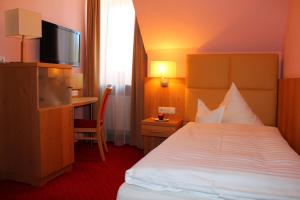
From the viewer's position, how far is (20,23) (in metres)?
2.78

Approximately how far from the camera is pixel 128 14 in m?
4.48

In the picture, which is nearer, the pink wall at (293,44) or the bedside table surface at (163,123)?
the pink wall at (293,44)

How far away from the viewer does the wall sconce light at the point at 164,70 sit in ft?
12.6

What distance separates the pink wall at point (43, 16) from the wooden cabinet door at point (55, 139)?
102 centimetres

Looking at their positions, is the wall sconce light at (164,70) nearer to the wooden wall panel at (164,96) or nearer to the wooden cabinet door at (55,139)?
the wooden wall panel at (164,96)

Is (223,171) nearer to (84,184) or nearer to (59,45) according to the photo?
(84,184)

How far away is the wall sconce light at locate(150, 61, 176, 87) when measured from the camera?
384 cm

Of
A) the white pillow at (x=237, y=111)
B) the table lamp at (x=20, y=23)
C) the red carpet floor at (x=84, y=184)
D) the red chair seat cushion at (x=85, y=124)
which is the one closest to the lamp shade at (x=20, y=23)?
the table lamp at (x=20, y=23)

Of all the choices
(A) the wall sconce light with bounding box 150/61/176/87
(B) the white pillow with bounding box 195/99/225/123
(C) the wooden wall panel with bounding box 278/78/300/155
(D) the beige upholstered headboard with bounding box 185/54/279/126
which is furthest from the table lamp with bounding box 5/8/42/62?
(C) the wooden wall panel with bounding box 278/78/300/155

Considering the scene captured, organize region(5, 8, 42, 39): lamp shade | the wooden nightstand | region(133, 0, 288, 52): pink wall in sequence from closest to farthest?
region(5, 8, 42, 39): lamp shade < region(133, 0, 288, 52): pink wall < the wooden nightstand

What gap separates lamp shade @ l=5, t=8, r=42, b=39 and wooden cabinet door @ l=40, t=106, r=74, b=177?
2.76 feet

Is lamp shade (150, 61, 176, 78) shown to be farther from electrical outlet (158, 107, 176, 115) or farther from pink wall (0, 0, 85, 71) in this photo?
pink wall (0, 0, 85, 71)

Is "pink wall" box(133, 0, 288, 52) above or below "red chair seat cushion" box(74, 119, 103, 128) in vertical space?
above

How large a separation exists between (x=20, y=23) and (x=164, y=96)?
207 cm
